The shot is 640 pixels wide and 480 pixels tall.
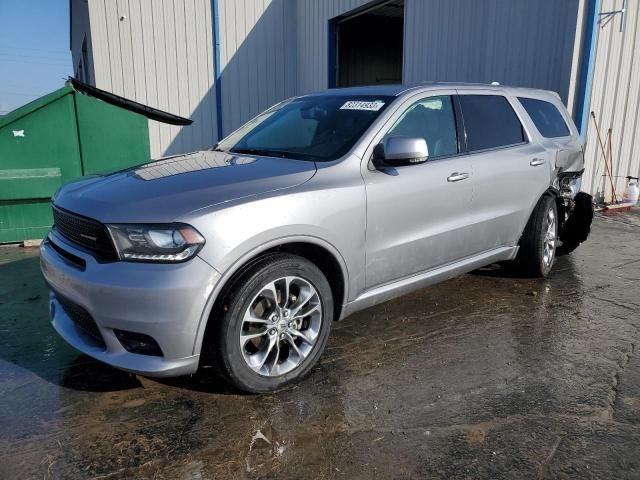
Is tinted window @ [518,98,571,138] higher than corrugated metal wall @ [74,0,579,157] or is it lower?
lower

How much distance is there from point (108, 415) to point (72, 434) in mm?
196

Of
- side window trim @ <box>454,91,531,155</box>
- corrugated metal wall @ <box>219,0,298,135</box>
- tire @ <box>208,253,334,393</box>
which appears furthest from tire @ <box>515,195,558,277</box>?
corrugated metal wall @ <box>219,0,298,135</box>

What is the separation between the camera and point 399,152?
307 cm

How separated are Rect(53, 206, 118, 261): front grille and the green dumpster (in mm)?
3285

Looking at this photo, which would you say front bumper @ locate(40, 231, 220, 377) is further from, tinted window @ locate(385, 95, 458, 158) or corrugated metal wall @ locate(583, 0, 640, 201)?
corrugated metal wall @ locate(583, 0, 640, 201)

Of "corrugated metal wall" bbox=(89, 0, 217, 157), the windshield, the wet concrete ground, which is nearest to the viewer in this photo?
the wet concrete ground

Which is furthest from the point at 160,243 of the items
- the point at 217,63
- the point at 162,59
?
the point at 217,63

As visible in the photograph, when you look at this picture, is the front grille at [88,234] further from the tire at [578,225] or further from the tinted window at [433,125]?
the tire at [578,225]

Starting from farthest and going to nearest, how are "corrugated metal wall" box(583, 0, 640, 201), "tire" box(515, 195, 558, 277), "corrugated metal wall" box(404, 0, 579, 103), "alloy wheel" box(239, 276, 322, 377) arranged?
"corrugated metal wall" box(583, 0, 640, 201), "corrugated metal wall" box(404, 0, 579, 103), "tire" box(515, 195, 558, 277), "alloy wheel" box(239, 276, 322, 377)

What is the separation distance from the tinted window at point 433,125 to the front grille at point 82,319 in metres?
2.11

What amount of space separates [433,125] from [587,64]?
16.2 ft

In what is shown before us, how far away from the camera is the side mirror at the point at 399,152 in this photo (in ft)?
10.1

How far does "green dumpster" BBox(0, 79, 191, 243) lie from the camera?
5879 millimetres

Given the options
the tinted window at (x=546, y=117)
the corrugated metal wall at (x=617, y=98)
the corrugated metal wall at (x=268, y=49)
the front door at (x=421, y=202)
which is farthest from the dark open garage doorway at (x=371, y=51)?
the front door at (x=421, y=202)
